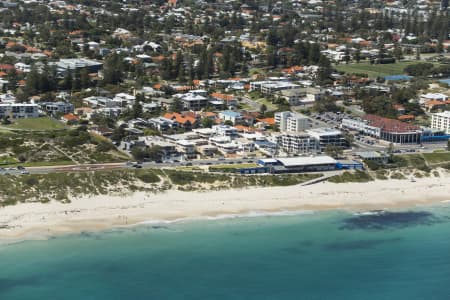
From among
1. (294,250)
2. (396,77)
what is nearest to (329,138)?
(294,250)

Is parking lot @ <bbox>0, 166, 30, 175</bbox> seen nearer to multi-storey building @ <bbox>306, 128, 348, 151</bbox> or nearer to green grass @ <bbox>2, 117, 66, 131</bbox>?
green grass @ <bbox>2, 117, 66, 131</bbox>

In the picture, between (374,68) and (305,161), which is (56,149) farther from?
(374,68)

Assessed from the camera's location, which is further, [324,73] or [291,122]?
[324,73]

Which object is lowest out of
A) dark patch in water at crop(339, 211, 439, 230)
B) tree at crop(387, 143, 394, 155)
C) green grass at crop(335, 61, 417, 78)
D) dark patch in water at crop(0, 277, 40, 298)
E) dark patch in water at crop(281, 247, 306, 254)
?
dark patch in water at crop(339, 211, 439, 230)

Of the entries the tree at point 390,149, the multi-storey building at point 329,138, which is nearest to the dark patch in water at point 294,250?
the multi-storey building at point 329,138

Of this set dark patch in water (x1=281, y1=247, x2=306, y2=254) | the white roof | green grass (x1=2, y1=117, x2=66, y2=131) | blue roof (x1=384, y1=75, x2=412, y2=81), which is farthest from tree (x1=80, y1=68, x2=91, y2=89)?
dark patch in water (x1=281, y1=247, x2=306, y2=254)

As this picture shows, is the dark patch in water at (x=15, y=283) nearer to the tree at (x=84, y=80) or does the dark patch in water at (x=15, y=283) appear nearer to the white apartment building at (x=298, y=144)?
the white apartment building at (x=298, y=144)
